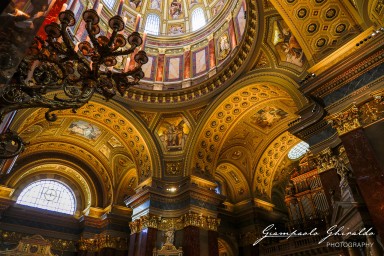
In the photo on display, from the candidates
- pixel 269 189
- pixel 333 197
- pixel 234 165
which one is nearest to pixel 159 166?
pixel 234 165

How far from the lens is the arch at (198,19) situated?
16562mm

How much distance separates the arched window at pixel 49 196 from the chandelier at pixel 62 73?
451 inches

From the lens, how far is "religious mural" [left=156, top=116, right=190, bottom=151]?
1431 centimetres

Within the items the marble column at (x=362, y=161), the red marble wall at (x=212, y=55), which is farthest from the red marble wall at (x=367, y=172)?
the red marble wall at (x=212, y=55)

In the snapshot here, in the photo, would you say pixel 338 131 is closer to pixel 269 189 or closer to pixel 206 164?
pixel 206 164

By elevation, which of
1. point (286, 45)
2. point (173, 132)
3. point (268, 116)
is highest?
point (268, 116)

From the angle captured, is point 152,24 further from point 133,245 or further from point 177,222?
point 133,245

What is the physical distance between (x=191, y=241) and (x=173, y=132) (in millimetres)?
5324

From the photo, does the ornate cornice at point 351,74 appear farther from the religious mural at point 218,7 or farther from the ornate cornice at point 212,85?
the religious mural at point 218,7

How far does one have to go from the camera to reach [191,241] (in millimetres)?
11453

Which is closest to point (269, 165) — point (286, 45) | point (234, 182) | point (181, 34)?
point (234, 182)

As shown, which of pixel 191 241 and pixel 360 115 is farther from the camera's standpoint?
pixel 191 241

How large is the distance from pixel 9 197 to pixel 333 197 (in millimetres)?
14068

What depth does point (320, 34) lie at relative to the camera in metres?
9.16
